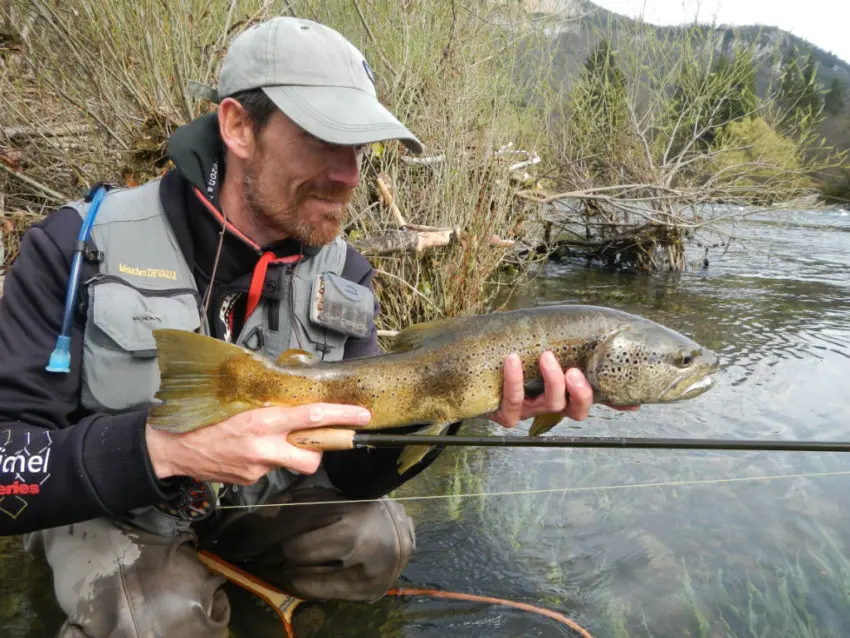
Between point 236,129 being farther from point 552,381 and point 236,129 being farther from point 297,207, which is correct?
point 552,381

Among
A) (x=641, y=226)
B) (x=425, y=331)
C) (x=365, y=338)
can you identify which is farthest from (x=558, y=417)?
(x=641, y=226)

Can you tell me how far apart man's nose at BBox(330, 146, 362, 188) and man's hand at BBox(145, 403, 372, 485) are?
0.90m

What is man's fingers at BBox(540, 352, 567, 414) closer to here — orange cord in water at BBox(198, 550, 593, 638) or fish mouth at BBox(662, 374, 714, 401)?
fish mouth at BBox(662, 374, 714, 401)

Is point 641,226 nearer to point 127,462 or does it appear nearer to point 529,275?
point 529,275

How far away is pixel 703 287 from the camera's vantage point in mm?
11172

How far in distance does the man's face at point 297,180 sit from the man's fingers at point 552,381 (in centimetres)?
95

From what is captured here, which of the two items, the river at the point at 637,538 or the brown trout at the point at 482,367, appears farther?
the river at the point at 637,538

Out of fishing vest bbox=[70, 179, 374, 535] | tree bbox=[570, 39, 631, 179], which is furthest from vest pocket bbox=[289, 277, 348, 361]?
tree bbox=[570, 39, 631, 179]

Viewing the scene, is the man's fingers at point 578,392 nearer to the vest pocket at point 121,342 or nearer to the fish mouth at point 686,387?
the fish mouth at point 686,387

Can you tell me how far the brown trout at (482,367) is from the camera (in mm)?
2080

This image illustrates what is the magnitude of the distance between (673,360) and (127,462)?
74.3 inches

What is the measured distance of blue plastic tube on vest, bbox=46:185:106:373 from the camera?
2.04 metres

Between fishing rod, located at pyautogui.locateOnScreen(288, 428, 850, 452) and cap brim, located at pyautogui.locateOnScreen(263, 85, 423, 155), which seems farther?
cap brim, located at pyautogui.locateOnScreen(263, 85, 423, 155)

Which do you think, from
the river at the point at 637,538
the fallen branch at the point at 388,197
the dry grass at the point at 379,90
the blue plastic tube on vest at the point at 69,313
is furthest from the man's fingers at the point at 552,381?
the fallen branch at the point at 388,197
